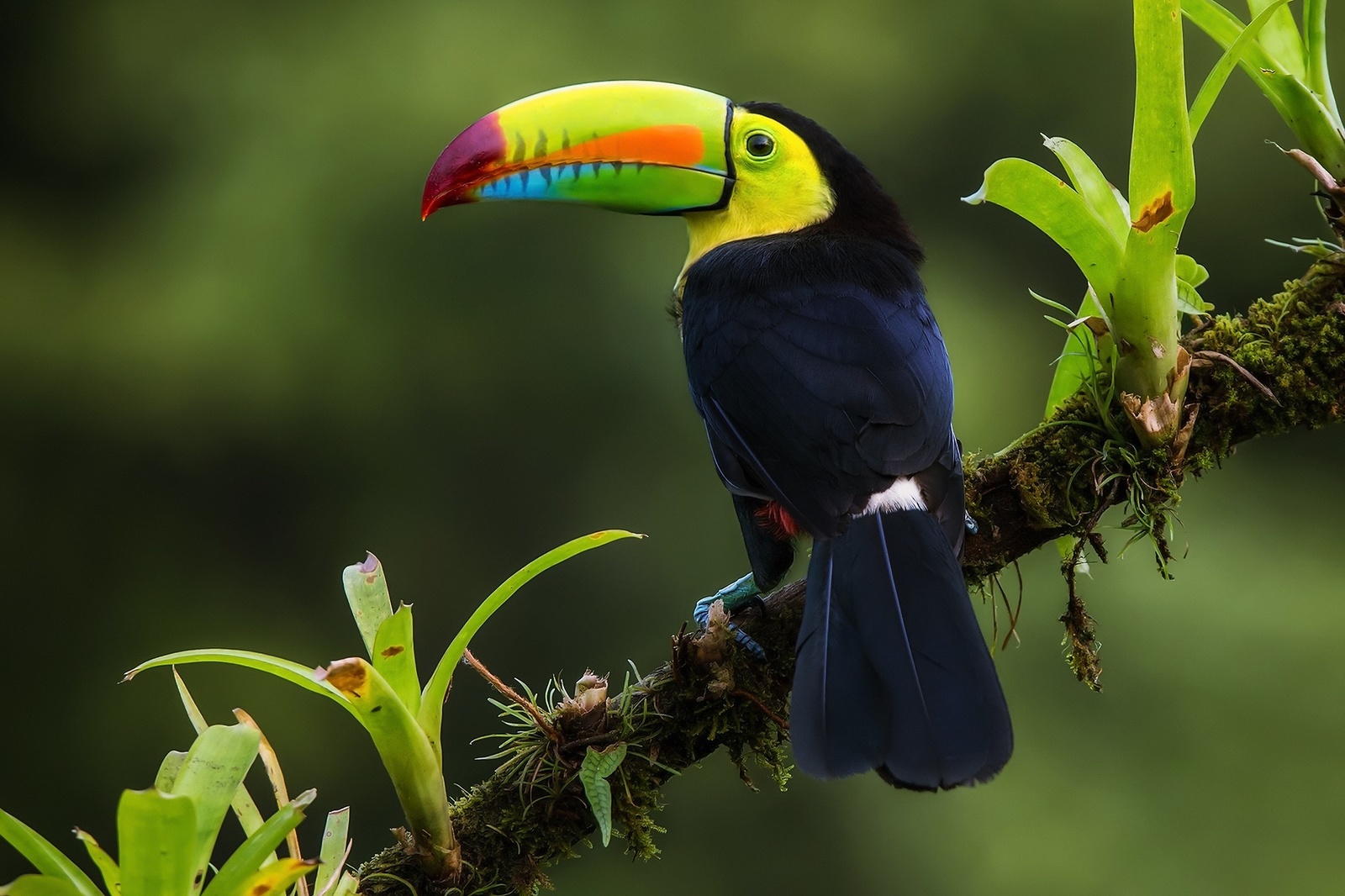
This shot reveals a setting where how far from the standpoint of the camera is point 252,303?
20.6 ft

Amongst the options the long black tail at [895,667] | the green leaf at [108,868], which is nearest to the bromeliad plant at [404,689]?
the green leaf at [108,868]

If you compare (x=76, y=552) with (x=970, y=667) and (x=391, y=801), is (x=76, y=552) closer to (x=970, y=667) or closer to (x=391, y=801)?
(x=391, y=801)

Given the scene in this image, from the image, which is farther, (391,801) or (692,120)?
(391,801)

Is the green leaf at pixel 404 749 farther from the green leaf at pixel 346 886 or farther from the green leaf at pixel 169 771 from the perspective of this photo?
the green leaf at pixel 169 771

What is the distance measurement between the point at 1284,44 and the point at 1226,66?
12.9 inches

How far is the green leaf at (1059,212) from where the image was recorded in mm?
1943

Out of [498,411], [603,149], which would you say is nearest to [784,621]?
[603,149]

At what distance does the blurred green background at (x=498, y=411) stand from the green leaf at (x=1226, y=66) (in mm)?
3566

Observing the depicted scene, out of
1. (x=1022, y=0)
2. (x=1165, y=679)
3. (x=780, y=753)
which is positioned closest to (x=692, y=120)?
(x=780, y=753)

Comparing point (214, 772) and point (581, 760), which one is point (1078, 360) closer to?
point (581, 760)

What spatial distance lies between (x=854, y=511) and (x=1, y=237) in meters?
6.57

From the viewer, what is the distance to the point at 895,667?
1.90 meters

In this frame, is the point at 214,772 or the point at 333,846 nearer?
the point at 214,772

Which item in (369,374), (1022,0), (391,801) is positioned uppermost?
(1022,0)
